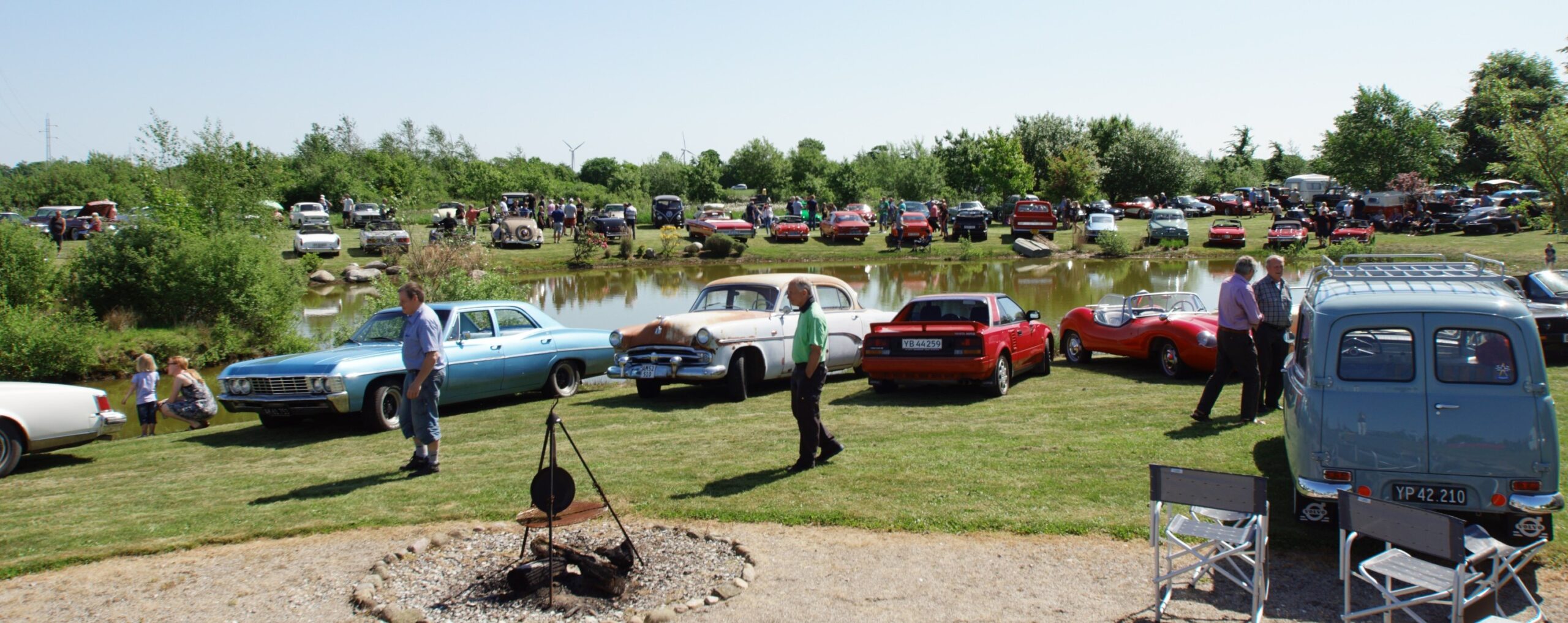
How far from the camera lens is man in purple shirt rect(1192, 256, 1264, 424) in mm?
10000

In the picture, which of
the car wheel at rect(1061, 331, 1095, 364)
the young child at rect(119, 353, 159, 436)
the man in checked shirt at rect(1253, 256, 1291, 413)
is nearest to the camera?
the man in checked shirt at rect(1253, 256, 1291, 413)

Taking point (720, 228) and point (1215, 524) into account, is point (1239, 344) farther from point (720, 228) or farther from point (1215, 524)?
point (720, 228)

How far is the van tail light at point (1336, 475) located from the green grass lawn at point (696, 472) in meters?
0.48

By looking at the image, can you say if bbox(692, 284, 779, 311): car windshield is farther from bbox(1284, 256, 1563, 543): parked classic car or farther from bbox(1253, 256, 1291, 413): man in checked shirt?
bbox(1284, 256, 1563, 543): parked classic car

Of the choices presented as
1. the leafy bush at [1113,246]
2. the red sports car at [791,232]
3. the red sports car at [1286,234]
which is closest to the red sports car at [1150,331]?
the leafy bush at [1113,246]

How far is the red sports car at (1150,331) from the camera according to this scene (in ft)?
44.6

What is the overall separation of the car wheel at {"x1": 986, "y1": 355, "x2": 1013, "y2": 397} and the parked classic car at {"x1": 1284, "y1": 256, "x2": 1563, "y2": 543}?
5.88m

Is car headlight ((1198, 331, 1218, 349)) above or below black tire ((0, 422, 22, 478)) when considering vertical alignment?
above

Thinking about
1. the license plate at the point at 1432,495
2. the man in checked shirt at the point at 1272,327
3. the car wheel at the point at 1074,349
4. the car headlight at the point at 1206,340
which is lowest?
the car wheel at the point at 1074,349

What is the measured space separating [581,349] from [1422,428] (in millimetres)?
10683

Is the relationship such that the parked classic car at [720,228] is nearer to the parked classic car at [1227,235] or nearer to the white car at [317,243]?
the white car at [317,243]

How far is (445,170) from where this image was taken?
325 feet

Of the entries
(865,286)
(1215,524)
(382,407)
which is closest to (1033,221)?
(865,286)

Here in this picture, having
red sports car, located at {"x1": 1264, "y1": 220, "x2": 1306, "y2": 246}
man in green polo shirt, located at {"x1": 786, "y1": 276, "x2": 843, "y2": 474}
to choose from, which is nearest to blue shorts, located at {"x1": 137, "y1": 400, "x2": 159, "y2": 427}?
man in green polo shirt, located at {"x1": 786, "y1": 276, "x2": 843, "y2": 474}
